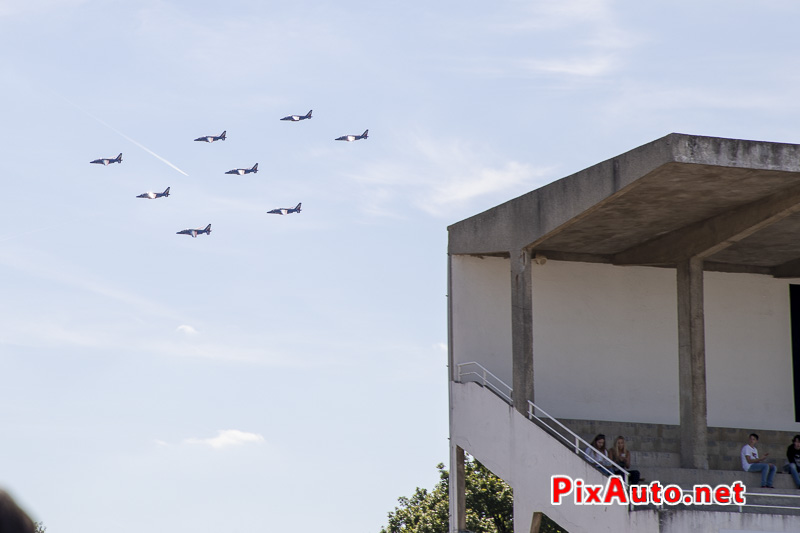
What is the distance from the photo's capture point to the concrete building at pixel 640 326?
63.5ft

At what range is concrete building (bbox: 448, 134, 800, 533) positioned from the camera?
762 inches

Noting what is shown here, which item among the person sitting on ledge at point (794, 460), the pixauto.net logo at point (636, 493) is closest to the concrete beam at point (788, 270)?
the person sitting on ledge at point (794, 460)

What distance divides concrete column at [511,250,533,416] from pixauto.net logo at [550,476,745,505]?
7.54 feet

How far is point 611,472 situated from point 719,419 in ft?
28.0

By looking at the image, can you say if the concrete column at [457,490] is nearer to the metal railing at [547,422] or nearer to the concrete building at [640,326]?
the concrete building at [640,326]

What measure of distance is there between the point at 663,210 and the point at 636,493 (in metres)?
5.75

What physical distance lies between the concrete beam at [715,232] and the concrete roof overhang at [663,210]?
0.02 metres

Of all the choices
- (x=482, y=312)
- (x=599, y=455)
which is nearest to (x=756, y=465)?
(x=599, y=455)

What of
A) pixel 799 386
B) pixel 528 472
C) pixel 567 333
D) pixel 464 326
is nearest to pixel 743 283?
pixel 799 386

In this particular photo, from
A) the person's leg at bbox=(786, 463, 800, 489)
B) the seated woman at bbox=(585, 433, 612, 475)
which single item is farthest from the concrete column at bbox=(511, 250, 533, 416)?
the person's leg at bbox=(786, 463, 800, 489)

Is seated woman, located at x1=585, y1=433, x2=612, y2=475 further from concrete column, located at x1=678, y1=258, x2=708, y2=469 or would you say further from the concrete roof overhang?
the concrete roof overhang

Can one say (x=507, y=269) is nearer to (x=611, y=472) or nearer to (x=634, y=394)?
(x=634, y=394)

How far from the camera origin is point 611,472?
19469 millimetres

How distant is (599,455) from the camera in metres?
19.9
